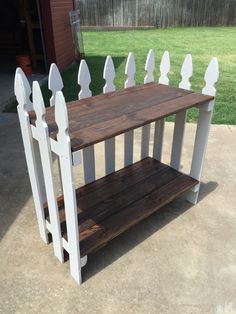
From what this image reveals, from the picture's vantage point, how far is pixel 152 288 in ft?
7.39

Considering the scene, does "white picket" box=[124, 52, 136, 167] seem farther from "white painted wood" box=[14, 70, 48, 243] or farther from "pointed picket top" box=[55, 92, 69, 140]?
"pointed picket top" box=[55, 92, 69, 140]

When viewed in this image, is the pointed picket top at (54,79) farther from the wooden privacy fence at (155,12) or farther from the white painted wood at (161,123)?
the wooden privacy fence at (155,12)

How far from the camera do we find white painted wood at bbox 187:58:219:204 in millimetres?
2592

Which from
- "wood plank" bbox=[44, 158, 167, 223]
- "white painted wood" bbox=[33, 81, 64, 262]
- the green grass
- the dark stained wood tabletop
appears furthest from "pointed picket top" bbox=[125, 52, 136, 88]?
the green grass

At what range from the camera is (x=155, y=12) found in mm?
18828

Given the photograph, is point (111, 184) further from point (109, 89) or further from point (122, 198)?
point (109, 89)

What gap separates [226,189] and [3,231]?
236 centimetres

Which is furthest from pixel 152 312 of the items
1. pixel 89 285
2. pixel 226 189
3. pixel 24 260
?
pixel 226 189

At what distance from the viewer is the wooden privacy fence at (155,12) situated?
61.0ft

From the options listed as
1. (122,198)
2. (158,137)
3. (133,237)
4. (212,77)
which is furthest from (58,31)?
A: (133,237)

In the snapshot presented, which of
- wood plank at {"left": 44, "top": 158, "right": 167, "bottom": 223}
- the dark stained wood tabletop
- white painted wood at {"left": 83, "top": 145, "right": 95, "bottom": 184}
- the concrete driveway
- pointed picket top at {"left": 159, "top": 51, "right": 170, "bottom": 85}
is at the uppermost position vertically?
pointed picket top at {"left": 159, "top": 51, "right": 170, "bottom": 85}

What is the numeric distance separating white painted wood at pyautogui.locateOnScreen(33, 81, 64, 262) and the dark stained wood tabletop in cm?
8

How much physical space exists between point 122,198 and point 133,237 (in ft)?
1.19

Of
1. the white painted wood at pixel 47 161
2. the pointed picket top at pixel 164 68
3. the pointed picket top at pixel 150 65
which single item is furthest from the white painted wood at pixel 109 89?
the white painted wood at pixel 47 161
